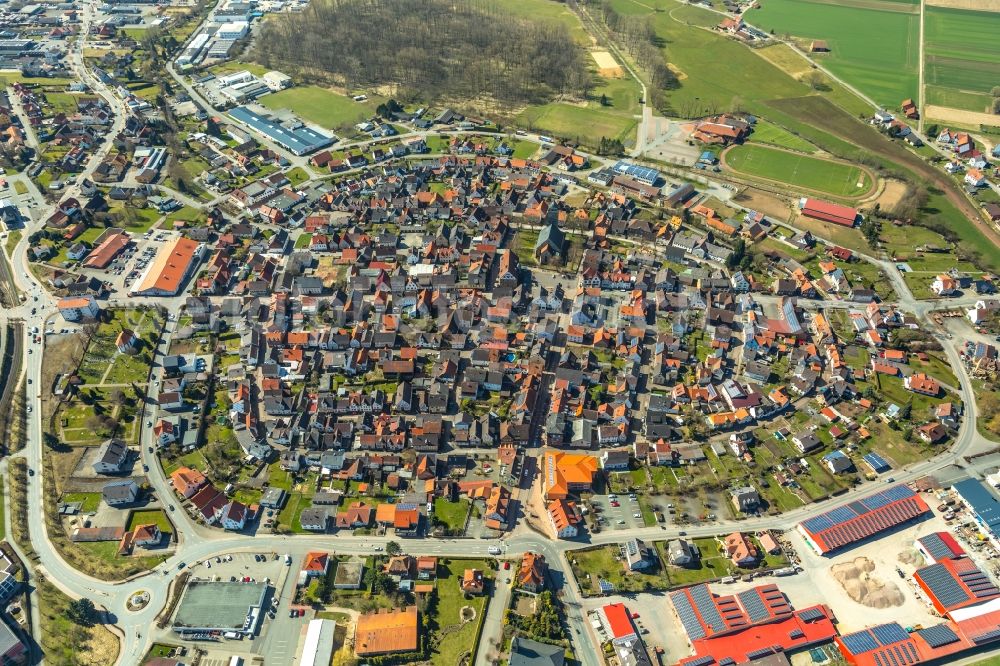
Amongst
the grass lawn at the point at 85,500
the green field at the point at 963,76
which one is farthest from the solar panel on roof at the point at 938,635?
the green field at the point at 963,76

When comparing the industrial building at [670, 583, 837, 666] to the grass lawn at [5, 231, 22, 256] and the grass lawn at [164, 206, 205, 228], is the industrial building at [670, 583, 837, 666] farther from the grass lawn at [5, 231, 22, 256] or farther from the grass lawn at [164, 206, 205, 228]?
the grass lawn at [5, 231, 22, 256]

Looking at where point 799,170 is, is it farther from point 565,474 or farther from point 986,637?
point 986,637

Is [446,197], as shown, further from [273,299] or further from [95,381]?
[95,381]

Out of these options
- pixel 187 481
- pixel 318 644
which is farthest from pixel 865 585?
pixel 187 481

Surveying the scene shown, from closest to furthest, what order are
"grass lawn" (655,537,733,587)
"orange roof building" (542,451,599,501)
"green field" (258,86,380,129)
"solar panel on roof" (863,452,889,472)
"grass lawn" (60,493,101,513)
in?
"grass lawn" (655,537,733,587) → "grass lawn" (60,493,101,513) → "orange roof building" (542,451,599,501) → "solar panel on roof" (863,452,889,472) → "green field" (258,86,380,129)

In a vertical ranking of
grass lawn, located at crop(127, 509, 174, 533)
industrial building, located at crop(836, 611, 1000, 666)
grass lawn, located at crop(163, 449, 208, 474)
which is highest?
industrial building, located at crop(836, 611, 1000, 666)

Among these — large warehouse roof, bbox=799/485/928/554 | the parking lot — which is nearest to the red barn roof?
large warehouse roof, bbox=799/485/928/554
